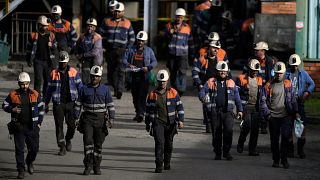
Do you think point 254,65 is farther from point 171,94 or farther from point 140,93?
point 140,93

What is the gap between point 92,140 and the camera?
671 inches

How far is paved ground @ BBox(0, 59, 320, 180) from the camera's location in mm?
17016

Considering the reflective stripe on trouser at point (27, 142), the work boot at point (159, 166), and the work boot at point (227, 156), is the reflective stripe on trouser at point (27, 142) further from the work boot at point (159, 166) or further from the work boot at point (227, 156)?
the work boot at point (227, 156)

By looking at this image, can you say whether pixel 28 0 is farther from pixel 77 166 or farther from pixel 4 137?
pixel 77 166

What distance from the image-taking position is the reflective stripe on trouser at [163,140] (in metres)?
17.1

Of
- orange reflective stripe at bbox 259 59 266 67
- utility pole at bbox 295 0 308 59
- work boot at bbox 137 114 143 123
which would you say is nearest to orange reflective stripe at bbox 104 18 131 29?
work boot at bbox 137 114 143 123

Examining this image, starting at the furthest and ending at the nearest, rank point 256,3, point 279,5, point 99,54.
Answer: point 256,3, point 279,5, point 99,54

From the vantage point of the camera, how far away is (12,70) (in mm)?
30141

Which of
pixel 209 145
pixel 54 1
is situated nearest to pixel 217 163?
pixel 209 145

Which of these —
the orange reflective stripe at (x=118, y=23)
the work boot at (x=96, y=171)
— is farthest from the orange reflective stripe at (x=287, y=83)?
the orange reflective stripe at (x=118, y=23)

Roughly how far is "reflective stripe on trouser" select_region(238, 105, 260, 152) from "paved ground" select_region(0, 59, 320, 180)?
266 mm

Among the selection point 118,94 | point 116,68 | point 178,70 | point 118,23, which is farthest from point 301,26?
point 118,94

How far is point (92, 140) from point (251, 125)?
3.22m

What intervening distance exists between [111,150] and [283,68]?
11.1 feet
